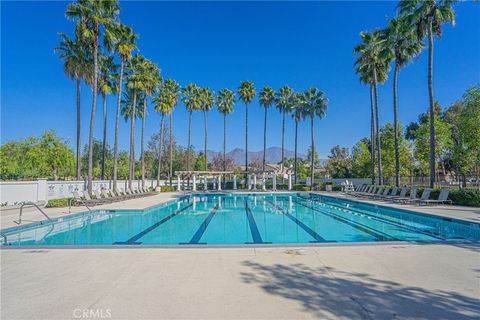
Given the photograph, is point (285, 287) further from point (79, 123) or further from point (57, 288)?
point (79, 123)

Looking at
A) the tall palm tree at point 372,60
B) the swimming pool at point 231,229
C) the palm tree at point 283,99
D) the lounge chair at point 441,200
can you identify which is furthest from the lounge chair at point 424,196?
the palm tree at point 283,99

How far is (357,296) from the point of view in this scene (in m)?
3.59

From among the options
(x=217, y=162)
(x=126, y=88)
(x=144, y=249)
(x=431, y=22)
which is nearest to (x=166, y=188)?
(x=126, y=88)

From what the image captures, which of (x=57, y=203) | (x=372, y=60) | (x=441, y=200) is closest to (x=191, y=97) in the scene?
(x=372, y=60)

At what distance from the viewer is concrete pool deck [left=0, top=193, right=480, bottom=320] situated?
321cm

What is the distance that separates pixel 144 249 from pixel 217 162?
148ft

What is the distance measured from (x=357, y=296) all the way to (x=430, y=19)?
61.4 feet

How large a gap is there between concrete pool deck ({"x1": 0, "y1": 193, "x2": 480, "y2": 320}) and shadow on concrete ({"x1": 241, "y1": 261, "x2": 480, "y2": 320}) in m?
0.01

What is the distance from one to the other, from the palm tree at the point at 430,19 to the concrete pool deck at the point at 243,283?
12.2m

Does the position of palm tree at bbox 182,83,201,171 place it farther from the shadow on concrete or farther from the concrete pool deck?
the shadow on concrete

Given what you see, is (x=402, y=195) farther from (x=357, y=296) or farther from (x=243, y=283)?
(x=243, y=283)

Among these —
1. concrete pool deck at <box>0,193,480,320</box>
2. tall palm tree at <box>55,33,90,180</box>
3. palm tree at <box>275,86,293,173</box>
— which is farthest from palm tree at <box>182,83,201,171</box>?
concrete pool deck at <box>0,193,480,320</box>

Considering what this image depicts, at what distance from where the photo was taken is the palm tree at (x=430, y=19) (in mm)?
15500

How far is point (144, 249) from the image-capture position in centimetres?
618
